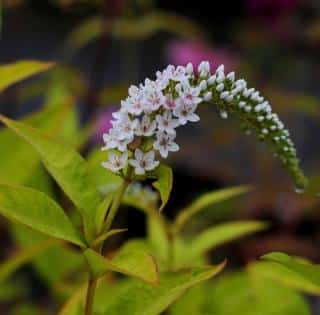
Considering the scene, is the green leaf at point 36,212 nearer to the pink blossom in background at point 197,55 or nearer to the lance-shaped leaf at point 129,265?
the lance-shaped leaf at point 129,265

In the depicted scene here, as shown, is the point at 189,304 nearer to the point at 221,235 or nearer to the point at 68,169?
the point at 221,235

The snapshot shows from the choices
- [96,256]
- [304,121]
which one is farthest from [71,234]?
[304,121]

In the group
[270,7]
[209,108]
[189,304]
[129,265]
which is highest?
[270,7]

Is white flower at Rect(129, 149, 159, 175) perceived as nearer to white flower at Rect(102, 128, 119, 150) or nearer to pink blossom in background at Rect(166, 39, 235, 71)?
white flower at Rect(102, 128, 119, 150)

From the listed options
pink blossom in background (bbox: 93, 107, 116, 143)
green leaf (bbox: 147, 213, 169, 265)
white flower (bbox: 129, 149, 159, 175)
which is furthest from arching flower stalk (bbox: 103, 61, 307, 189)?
pink blossom in background (bbox: 93, 107, 116, 143)

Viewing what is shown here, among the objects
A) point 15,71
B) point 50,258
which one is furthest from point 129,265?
point 50,258

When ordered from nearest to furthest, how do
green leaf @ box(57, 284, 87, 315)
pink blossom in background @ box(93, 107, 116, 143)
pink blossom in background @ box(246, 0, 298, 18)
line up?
1. green leaf @ box(57, 284, 87, 315)
2. pink blossom in background @ box(93, 107, 116, 143)
3. pink blossom in background @ box(246, 0, 298, 18)
